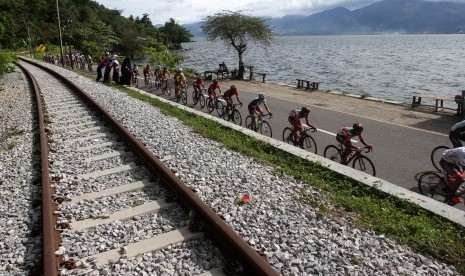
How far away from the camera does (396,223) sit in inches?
195

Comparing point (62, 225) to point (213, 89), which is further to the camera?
point (213, 89)

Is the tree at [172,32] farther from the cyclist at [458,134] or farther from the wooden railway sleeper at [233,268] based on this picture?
the wooden railway sleeper at [233,268]

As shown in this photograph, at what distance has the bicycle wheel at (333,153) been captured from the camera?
9.20 meters

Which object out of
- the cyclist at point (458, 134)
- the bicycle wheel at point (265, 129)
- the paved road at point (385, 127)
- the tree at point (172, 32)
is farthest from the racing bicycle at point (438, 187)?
the tree at point (172, 32)

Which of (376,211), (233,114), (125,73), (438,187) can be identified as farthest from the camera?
(125,73)

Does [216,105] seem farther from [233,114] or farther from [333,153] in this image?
[333,153]

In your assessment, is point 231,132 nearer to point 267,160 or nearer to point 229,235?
point 267,160

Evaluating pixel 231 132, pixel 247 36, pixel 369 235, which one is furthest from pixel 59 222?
pixel 247 36

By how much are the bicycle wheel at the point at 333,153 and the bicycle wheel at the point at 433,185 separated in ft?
6.58

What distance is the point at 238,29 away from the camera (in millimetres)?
33469

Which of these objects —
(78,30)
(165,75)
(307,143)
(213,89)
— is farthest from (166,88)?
(78,30)

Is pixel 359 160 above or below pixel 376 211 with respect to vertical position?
below

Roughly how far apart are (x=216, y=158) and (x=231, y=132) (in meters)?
2.72

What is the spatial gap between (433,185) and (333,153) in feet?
9.29
